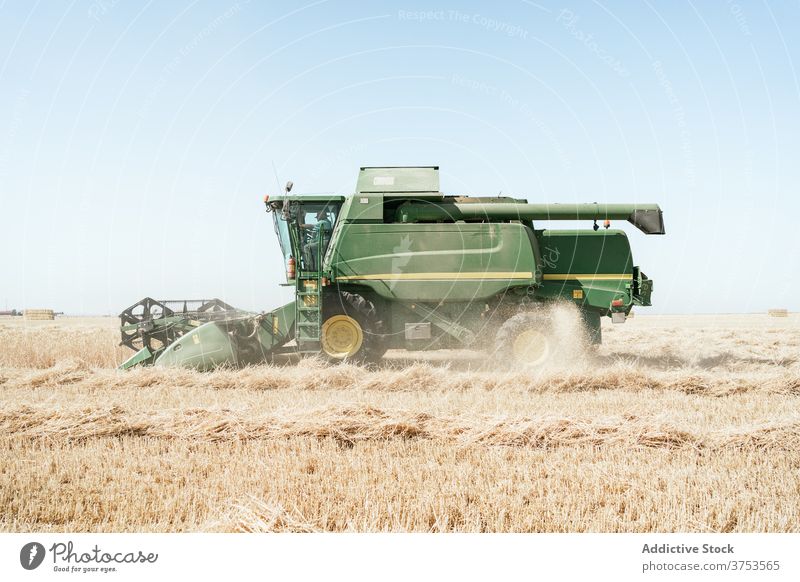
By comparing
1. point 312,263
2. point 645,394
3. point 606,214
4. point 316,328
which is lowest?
point 645,394

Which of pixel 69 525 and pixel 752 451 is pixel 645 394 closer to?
pixel 752 451

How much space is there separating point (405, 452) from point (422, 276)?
15.8 ft

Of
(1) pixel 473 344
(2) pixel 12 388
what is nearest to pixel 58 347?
(2) pixel 12 388

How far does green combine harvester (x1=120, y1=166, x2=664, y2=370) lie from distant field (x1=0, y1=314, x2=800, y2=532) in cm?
140

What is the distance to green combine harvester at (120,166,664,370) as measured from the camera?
28.8 ft

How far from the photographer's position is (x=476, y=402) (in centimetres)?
609

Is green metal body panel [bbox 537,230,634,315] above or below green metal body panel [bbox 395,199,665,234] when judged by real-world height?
below

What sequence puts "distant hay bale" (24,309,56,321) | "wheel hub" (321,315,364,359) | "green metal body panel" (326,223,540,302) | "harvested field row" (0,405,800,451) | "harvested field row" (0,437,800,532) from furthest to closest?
"distant hay bale" (24,309,56,321)
"wheel hub" (321,315,364,359)
"green metal body panel" (326,223,540,302)
"harvested field row" (0,405,800,451)
"harvested field row" (0,437,800,532)

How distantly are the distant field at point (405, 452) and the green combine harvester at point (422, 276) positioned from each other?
1396mm

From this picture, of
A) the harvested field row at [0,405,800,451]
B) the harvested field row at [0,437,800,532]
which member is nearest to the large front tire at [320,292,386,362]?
the harvested field row at [0,405,800,451]

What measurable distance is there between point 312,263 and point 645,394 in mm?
5256

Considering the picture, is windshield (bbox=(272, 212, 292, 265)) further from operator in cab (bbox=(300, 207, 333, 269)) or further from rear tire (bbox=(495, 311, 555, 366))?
rear tire (bbox=(495, 311, 555, 366))

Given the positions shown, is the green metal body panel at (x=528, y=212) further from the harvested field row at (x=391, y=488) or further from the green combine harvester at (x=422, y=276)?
the harvested field row at (x=391, y=488)

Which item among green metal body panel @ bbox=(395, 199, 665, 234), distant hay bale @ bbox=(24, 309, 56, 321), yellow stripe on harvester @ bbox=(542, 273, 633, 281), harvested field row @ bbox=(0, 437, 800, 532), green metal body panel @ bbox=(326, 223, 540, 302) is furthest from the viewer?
distant hay bale @ bbox=(24, 309, 56, 321)
